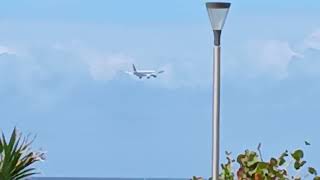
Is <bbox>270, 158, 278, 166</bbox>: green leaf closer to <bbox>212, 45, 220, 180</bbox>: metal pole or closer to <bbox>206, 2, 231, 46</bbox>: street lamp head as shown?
<bbox>212, 45, 220, 180</bbox>: metal pole

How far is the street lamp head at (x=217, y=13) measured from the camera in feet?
33.6

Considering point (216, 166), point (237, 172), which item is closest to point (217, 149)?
point (216, 166)

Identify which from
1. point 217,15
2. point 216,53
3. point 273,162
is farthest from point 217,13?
point 273,162

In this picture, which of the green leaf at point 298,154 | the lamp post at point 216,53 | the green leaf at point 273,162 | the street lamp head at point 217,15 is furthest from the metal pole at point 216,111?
the green leaf at point 298,154

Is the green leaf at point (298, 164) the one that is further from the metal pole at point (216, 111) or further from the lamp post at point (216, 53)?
the lamp post at point (216, 53)

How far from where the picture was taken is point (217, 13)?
33.8ft

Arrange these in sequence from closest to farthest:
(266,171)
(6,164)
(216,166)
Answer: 1. (266,171)
2. (216,166)
3. (6,164)

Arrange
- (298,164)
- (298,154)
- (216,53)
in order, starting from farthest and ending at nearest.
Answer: (216,53) < (298,164) < (298,154)

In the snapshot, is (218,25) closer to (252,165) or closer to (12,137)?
(252,165)

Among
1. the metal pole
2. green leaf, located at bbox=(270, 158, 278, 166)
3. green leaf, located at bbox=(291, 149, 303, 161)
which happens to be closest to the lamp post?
the metal pole

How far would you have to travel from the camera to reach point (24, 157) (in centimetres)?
1223

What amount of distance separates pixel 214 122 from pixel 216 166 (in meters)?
0.56

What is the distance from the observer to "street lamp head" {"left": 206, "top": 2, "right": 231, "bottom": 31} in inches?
403

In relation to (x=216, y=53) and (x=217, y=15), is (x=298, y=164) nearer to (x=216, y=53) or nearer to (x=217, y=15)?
(x=216, y=53)
